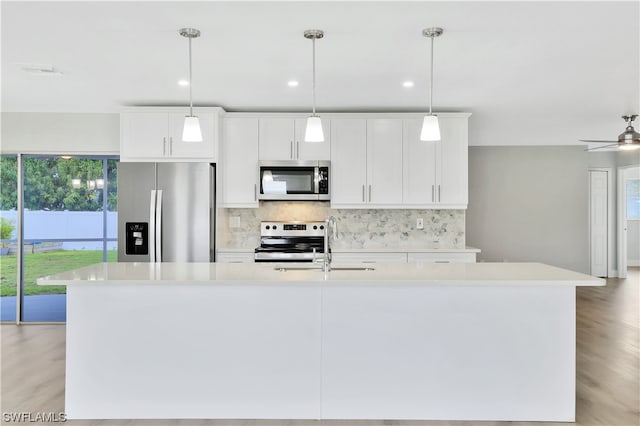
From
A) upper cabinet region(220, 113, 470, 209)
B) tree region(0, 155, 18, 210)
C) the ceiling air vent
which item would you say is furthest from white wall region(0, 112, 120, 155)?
the ceiling air vent

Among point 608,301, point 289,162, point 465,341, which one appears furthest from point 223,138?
point 608,301

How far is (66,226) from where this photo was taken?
5438mm

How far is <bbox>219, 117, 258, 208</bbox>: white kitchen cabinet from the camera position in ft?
17.2

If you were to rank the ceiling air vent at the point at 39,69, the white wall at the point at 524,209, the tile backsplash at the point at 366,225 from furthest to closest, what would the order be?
the white wall at the point at 524,209 → the tile backsplash at the point at 366,225 → the ceiling air vent at the point at 39,69

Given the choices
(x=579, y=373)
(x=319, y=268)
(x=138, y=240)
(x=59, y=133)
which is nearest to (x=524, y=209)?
(x=579, y=373)

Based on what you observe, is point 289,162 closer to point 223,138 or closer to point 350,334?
point 223,138

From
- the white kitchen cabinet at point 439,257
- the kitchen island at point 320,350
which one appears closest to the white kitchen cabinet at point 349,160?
the white kitchen cabinet at point 439,257

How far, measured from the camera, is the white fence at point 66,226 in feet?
17.8

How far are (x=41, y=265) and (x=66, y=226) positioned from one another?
50 centimetres

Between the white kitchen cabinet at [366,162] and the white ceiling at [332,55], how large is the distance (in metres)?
0.21

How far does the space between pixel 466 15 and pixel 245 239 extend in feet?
11.9

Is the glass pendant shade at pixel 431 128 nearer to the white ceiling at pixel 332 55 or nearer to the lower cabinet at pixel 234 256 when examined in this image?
the white ceiling at pixel 332 55

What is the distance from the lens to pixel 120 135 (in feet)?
16.6

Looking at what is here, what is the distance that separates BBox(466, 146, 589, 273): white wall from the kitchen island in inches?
193
